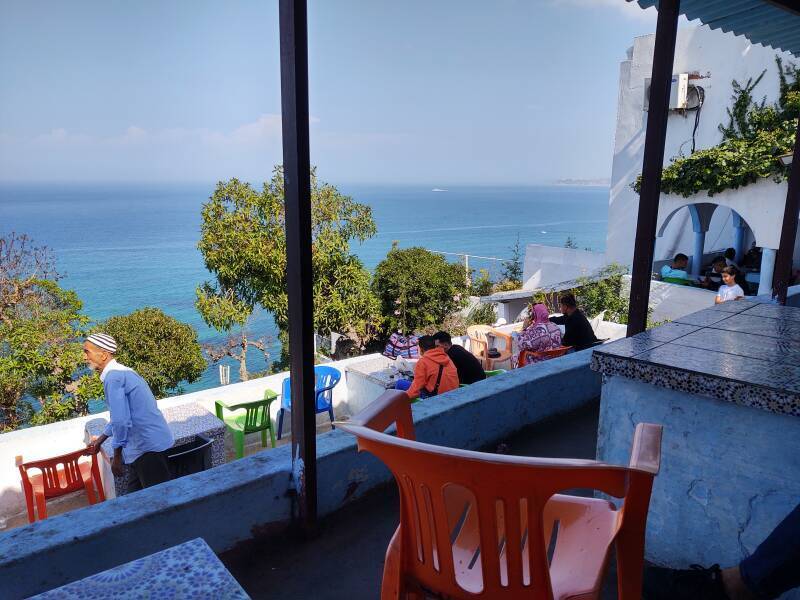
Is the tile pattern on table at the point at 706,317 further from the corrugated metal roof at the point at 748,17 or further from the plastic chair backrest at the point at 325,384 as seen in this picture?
the plastic chair backrest at the point at 325,384

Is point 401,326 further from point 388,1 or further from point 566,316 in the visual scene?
point 388,1

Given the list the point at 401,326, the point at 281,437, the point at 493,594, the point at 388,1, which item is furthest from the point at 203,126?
the point at 493,594

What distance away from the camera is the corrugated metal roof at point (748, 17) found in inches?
138

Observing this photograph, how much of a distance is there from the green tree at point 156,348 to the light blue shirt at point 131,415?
29.1 ft

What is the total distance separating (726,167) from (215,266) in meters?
10.4

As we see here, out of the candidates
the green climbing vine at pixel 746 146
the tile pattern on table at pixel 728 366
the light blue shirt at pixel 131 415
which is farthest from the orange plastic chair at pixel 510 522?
the green climbing vine at pixel 746 146

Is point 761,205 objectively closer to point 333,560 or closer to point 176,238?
point 333,560

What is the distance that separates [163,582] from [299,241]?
1.18 m

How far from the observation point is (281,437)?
24.8 ft

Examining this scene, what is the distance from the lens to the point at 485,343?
916cm

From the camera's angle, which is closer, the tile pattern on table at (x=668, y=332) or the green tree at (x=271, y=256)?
the tile pattern on table at (x=668, y=332)

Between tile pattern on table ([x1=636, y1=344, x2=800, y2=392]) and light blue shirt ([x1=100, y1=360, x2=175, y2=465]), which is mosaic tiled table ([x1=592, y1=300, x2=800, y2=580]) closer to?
tile pattern on table ([x1=636, y1=344, x2=800, y2=392])

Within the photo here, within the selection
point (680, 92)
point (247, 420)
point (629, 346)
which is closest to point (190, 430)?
point (247, 420)

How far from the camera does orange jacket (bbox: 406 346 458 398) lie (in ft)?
14.0
